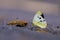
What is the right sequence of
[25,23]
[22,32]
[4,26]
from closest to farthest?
[22,32] → [4,26] → [25,23]

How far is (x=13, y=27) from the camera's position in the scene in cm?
136

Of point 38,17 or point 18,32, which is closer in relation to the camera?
A: point 18,32

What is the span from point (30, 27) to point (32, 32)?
0.31 ft

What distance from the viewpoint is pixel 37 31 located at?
1.34m

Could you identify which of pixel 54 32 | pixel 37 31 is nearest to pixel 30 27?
pixel 37 31

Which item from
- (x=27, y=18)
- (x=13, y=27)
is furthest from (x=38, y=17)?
(x=13, y=27)

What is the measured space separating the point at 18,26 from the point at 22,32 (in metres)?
0.16

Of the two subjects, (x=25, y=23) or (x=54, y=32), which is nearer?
(x=54, y=32)

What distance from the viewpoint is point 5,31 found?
1284 millimetres

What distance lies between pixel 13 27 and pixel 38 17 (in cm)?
23

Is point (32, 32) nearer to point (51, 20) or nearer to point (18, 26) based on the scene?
point (18, 26)

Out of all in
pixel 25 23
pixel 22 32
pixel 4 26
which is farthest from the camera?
pixel 25 23

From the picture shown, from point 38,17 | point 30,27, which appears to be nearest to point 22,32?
→ point 30,27

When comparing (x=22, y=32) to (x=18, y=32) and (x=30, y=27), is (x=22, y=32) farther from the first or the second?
(x=30, y=27)
